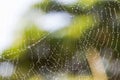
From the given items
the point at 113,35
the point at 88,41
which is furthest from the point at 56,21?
the point at 113,35

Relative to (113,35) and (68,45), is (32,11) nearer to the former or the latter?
(68,45)

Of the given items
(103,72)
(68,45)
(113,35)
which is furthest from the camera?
(68,45)

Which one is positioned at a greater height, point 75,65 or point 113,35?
point 113,35

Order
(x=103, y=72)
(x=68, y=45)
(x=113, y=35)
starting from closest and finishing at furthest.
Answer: (x=103, y=72) < (x=113, y=35) < (x=68, y=45)

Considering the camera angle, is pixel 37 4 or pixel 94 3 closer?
pixel 94 3

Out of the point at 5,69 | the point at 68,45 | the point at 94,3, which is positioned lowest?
the point at 5,69

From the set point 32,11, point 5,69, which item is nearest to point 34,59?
point 5,69

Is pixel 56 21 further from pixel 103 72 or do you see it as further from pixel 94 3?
pixel 103 72
